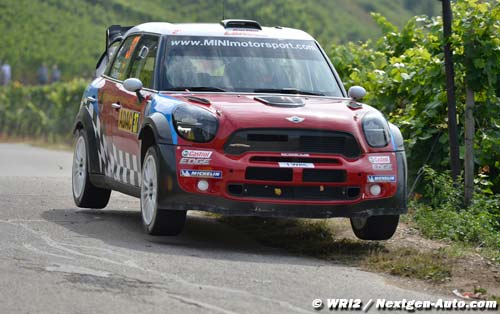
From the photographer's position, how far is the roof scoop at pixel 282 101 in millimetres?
11609

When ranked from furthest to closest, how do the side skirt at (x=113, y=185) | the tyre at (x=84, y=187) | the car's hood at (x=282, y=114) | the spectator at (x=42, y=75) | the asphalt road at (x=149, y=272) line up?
1. the spectator at (x=42, y=75)
2. the tyre at (x=84, y=187)
3. the side skirt at (x=113, y=185)
4. the car's hood at (x=282, y=114)
5. the asphalt road at (x=149, y=272)

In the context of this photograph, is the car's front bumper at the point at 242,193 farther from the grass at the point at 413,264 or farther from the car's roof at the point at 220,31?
the car's roof at the point at 220,31

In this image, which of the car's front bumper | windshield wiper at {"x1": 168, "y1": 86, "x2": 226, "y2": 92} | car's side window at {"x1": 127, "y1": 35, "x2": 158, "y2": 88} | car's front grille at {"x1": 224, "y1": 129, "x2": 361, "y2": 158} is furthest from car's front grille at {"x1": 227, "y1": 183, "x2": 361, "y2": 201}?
car's side window at {"x1": 127, "y1": 35, "x2": 158, "y2": 88}

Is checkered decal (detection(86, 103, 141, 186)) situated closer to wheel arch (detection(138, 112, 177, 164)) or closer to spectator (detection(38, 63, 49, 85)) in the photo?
wheel arch (detection(138, 112, 177, 164))

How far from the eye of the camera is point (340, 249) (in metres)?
11.6

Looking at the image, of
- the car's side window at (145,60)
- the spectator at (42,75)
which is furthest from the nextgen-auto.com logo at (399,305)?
the spectator at (42,75)

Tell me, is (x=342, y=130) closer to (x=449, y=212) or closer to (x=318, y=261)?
(x=318, y=261)

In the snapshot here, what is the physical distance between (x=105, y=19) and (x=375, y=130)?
53.2 metres

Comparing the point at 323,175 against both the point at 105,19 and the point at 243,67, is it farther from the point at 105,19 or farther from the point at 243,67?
the point at 105,19

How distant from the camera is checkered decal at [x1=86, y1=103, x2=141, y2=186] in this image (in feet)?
40.9

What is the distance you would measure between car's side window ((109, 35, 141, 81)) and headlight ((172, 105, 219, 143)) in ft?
7.51

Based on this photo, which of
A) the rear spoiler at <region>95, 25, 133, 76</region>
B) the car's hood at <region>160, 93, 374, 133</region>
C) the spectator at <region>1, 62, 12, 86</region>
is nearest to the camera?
the car's hood at <region>160, 93, 374, 133</region>

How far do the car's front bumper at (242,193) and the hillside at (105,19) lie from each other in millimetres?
43385

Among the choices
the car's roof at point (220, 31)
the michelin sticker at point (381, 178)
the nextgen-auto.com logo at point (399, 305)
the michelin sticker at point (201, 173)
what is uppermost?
the car's roof at point (220, 31)
